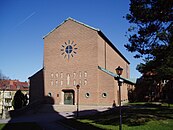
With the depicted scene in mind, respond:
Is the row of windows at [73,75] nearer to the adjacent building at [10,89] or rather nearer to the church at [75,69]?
the church at [75,69]

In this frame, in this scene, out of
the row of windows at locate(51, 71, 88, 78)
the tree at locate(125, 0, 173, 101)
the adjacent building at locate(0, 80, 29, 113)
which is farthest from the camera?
the adjacent building at locate(0, 80, 29, 113)

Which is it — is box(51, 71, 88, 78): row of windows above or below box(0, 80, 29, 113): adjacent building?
above

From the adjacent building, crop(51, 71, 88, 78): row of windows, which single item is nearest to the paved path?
crop(51, 71, 88, 78): row of windows

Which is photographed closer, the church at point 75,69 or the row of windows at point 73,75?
the church at point 75,69

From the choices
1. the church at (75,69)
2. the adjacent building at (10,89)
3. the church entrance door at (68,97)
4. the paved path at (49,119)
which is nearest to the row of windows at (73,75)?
the church at (75,69)

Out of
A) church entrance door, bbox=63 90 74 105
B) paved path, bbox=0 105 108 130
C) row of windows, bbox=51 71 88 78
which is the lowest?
paved path, bbox=0 105 108 130

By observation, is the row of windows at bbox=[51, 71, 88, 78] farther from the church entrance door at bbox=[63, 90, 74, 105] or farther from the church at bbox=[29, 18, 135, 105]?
the church entrance door at bbox=[63, 90, 74, 105]

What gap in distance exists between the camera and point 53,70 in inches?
1647

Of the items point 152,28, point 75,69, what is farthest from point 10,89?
point 152,28

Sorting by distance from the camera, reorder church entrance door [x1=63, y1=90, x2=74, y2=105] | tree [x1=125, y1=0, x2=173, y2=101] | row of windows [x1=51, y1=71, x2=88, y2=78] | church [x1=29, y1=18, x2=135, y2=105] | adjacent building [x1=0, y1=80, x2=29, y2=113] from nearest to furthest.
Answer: tree [x1=125, y1=0, x2=173, y2=101] < church [x1=29, y1=18, x2=135, y2=105] < row of windows [x1=51, y1=71, x2=88, y2=78] < church entrance door [x1=63, y1=90, x2=74, y2=105] < adjacent building [x1=0, y1=80, x2=29, y2=113]

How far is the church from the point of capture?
3788 centimetres

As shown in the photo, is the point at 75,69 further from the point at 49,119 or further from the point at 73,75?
the point at 49,119

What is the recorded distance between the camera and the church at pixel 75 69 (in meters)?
37.9

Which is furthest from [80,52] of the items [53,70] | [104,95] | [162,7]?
[162,7]
